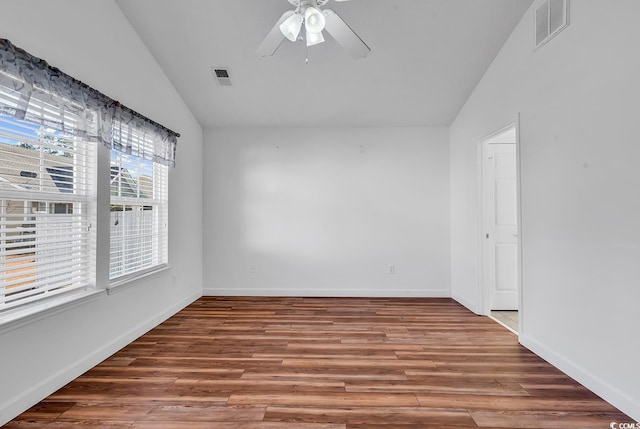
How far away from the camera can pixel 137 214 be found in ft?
10.0

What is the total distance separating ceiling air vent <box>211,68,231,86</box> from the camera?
11.1 feet

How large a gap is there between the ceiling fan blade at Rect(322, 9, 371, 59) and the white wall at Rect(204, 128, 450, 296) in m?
2.22

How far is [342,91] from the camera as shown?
3.69 meters

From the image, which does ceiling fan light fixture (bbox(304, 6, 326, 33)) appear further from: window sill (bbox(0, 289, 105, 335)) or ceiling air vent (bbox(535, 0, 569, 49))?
window sill (bbox(0, 289, 105, 335))

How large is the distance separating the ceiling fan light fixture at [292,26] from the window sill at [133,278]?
2404 mm

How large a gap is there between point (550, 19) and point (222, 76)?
3.10 m

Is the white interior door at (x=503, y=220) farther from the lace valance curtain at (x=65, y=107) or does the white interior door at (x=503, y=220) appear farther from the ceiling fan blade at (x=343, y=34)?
the lace valance curtain at (x=65, y=107)

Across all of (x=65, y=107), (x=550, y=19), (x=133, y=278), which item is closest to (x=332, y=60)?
(x=550, y=19)

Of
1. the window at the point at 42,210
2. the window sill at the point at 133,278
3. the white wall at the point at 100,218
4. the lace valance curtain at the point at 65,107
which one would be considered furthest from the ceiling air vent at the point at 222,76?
the window sill at the point at 133,278

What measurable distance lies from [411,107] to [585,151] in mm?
2162

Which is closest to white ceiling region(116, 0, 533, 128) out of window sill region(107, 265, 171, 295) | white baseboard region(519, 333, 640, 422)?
window sill region(107, 265, 171, 295)

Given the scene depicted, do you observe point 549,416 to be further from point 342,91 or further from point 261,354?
point 342,91

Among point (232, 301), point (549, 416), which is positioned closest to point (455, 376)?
point (549, 416)

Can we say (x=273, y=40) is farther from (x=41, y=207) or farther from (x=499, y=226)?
(x=499, y=226)
